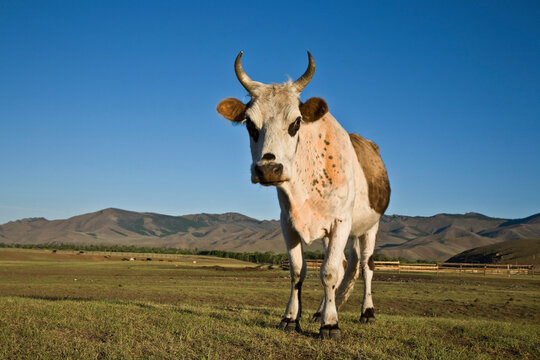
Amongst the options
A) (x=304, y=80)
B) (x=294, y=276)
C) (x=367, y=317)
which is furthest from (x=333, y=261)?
(x=304, y=80)

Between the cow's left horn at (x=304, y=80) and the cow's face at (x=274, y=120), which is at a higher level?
the cow's left horn at (x=304, y=80)

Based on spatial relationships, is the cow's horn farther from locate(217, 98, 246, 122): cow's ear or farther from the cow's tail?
the cow's tail

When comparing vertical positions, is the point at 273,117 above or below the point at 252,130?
above

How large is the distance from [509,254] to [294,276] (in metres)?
99.9

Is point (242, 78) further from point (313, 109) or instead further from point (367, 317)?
point (367, 317)

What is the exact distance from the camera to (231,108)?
7934 mm

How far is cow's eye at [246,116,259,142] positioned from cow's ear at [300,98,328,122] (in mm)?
819

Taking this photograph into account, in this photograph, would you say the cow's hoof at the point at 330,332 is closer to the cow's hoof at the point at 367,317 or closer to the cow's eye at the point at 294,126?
the cow's hoof at the point at 367,317

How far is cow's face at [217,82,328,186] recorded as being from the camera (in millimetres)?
6875

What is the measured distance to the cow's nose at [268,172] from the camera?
21.9 feet

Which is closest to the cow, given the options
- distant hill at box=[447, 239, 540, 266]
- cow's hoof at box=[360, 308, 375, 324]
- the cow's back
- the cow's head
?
the cow's head

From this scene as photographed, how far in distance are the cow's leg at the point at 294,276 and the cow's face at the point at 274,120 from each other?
1.43 metres

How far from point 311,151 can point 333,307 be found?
2531mm

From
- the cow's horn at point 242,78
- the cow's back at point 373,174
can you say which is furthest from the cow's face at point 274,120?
the cow's back at point 373,174
